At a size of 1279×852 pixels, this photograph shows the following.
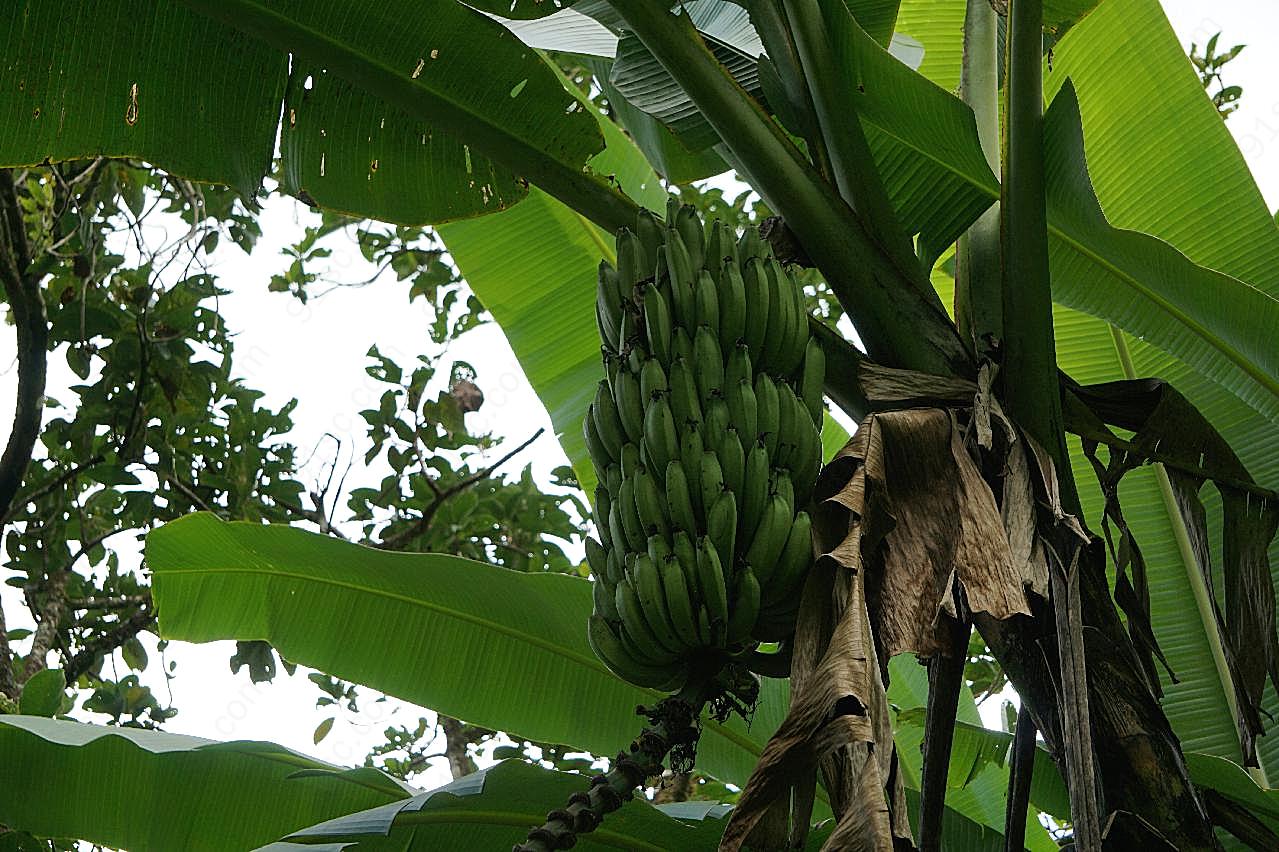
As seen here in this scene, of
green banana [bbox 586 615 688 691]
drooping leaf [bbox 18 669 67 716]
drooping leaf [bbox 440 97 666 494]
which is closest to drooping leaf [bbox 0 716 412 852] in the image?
drooping leaf [bbox 18 669 67 716]

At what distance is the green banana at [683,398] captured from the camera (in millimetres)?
970

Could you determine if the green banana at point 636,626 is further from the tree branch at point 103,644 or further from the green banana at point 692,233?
the tree branch at point 103,644

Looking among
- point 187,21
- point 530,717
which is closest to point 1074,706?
point 530,717

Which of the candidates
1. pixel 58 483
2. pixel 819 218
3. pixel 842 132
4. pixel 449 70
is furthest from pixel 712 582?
pixel 58 483

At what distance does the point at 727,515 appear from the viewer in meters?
0.92

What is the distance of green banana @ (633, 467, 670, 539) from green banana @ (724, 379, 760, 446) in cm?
9

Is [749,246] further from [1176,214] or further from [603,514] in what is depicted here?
[1176,214]

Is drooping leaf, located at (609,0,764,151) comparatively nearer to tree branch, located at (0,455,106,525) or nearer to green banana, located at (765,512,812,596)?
green banana, located at (765,512,812,596)

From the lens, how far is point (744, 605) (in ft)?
3.02

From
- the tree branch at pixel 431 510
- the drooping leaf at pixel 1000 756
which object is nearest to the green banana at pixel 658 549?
the drooping leaf at pixel 1000 756

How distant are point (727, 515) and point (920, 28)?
1.30 meters

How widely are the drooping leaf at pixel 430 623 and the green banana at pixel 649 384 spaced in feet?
2.16

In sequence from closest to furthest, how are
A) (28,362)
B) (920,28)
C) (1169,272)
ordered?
1. (1169,272)
2. (920,28)
3. (28,362)

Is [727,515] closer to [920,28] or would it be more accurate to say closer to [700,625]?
[700,625]
